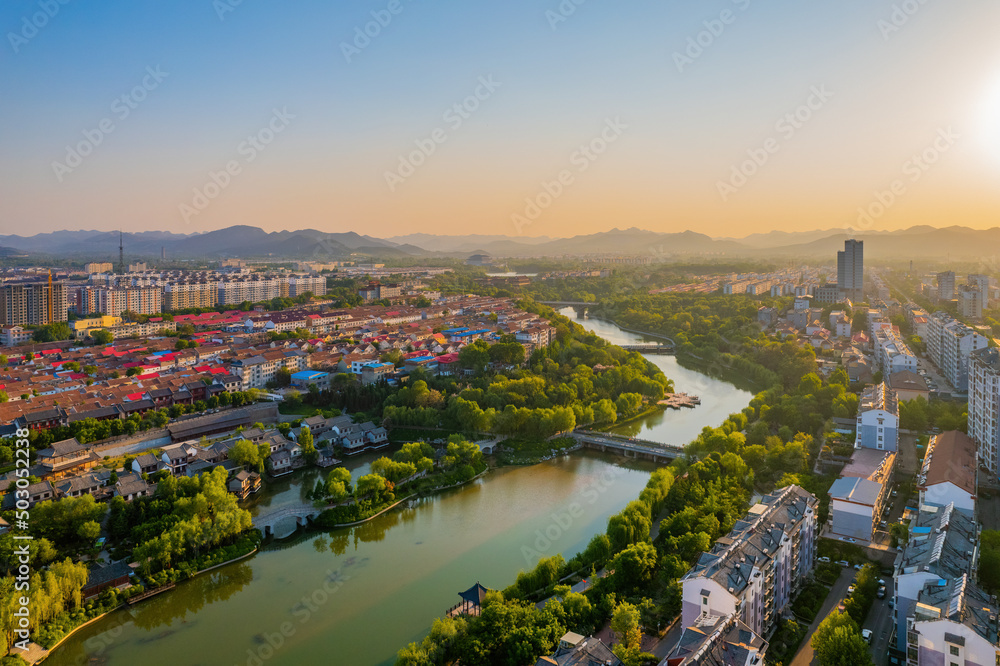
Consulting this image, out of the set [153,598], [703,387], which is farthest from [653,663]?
[703,387]

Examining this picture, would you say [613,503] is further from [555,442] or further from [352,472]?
[352,472]

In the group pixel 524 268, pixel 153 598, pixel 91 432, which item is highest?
pixel 524 268

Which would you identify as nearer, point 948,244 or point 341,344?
point 341,344

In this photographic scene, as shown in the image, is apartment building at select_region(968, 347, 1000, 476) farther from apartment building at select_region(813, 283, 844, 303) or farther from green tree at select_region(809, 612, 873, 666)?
apartment building at select_region(813, 283, 844, 303)

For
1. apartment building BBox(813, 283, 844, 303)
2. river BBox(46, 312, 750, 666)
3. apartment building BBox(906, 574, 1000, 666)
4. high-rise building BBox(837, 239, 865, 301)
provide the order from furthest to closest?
1. high-rise building BBox(837, 239, 865, 301)
2. apartment building BBox(813, 283, 844, 303)
3. river BBox(46, 312, 750, 666)
4. apartment building BBox(906, 574, 1000, 666)

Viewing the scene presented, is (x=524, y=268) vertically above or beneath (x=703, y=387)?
above

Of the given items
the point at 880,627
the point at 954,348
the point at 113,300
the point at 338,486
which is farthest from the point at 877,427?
the point at 113,300

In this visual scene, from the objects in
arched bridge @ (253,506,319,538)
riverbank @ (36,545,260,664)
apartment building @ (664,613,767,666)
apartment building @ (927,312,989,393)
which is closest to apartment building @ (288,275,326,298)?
arched bridge @ (253,506,319,538)
